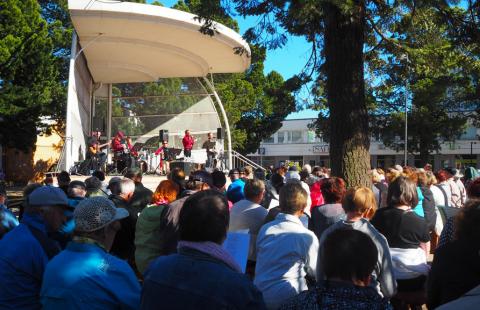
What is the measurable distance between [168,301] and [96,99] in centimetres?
2506

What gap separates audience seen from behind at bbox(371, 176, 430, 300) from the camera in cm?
382

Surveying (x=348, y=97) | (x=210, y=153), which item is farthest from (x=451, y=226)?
(x=210, y=153)

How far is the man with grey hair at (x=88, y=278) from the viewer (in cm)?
221

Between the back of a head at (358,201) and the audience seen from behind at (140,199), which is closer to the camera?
the back of a head at (358,201)

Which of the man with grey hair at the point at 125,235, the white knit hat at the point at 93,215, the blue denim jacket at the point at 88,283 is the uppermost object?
the white knit hat at the point at 93,215

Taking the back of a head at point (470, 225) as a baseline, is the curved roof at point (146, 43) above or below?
above

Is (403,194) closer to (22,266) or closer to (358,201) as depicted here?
(358,201)

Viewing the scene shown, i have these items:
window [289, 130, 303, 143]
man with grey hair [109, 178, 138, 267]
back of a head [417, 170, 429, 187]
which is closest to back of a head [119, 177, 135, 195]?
man with grey hair [109, 178, 138, 267]

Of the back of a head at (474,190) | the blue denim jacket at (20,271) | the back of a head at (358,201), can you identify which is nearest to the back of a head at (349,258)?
the back of a head at (358,201)

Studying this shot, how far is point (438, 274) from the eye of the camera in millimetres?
2648

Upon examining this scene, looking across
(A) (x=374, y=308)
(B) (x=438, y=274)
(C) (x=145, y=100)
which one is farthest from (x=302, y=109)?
(C) (x=145, y=100)

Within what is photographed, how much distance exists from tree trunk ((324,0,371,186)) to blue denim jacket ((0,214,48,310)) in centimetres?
470

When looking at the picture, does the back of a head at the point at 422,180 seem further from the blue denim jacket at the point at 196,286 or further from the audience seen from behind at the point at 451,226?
the blue denim jacket at the point at 196,286

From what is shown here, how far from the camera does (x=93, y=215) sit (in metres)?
2.44
